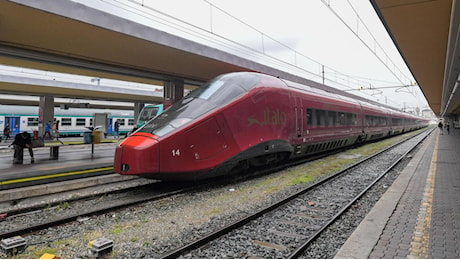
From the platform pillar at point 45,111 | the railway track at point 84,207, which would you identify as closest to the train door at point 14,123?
the platform pillar at point 45,111

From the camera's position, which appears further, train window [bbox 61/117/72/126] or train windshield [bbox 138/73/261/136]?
train window [bbox 61/117/72/126]

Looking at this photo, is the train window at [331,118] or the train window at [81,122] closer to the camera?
the train window at [331,118]

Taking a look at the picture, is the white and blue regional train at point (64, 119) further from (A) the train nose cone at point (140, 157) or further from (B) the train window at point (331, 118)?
(A) the train nose cone at point (140, 157)

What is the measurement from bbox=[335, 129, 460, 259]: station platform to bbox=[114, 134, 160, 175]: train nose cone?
3756mm

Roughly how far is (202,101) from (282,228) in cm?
356

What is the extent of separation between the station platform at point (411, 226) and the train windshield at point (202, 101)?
3920 mm

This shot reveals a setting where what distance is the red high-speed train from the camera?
5.86 meters

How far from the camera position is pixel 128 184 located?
7.82 metres

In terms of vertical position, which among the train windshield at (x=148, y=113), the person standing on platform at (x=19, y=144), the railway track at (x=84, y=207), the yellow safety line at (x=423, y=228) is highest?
the train windshield at (x=148, y=113)

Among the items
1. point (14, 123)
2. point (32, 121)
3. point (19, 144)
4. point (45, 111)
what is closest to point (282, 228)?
point (19, 144)

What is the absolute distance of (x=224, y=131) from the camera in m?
6.68

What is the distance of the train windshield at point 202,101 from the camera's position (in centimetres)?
624

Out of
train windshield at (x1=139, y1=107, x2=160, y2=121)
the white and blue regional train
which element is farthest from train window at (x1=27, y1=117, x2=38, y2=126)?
train windshield at (x1=139, y1=107, x2=160, y2=121)

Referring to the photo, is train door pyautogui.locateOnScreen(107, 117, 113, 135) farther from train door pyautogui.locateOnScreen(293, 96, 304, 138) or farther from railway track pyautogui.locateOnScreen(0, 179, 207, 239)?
train door pyautogui.locateOnScreen(293, 96, 304, 138)
